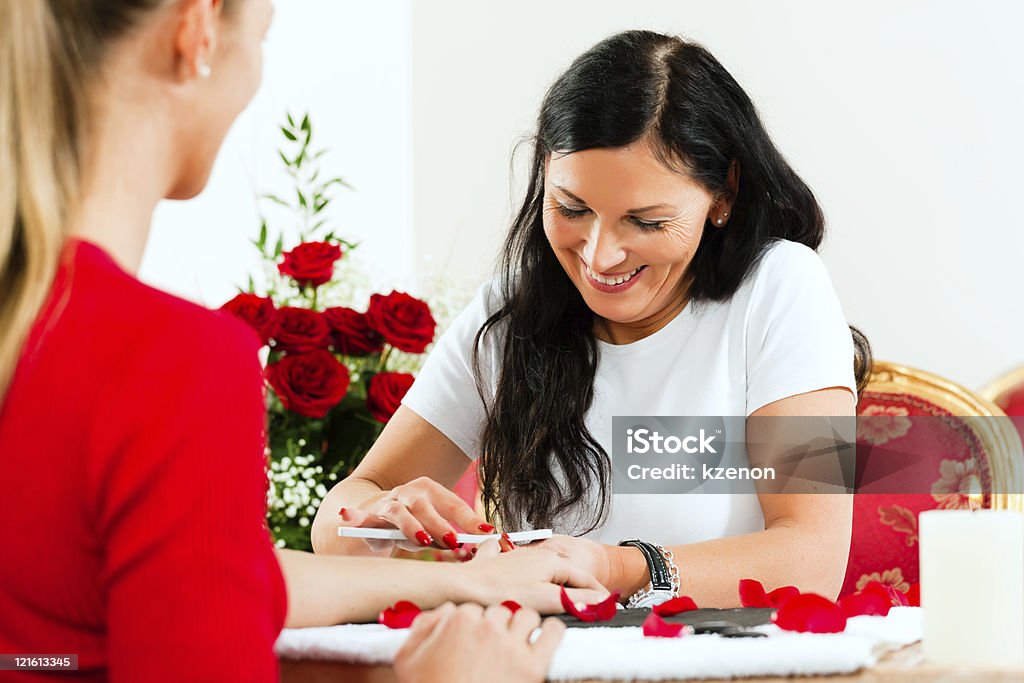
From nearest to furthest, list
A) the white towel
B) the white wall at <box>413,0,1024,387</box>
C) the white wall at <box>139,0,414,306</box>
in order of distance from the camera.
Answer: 1. the white towel
2. the white wall at <box>413,0,1024,387</box>
3. the white wall at <box>139,0,414,306</box>

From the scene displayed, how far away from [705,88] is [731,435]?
0.51 m

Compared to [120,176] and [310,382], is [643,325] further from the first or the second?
[120,176]

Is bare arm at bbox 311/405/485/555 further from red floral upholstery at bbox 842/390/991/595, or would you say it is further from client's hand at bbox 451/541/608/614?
red floral upholstery at bbox 842/390/991/595

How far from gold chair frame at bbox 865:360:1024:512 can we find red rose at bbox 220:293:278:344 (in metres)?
1.09

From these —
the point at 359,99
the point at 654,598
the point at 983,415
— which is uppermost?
the point at 359,99

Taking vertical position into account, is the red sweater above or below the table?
above

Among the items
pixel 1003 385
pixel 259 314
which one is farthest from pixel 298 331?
pixel 1003 385

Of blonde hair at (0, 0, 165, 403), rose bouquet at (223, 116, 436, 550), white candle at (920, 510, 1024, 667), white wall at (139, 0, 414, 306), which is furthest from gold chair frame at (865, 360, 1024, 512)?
blonde hair at (0, 0, 165, 403)

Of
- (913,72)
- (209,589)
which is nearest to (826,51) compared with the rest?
(913,72)

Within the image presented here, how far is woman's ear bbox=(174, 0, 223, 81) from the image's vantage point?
31.0 inches

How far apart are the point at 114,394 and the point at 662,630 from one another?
0.45 metres

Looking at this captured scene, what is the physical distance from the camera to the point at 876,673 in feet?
2.54

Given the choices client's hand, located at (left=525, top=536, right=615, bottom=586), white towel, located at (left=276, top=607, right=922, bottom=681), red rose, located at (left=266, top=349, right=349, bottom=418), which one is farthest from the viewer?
red rose, located at (left=266, top=349, right=349, bottom=418)

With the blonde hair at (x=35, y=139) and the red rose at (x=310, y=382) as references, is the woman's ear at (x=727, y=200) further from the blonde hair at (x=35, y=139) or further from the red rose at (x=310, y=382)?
the blonde hair at (x=35, y=139)
